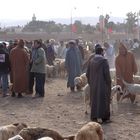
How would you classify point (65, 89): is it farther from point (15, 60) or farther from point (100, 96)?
point (100, 96)

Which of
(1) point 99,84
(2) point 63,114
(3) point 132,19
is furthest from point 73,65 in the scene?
(3) point 132,19

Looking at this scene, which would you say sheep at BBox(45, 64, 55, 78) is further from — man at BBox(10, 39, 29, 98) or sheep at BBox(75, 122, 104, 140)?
sheep at BBox(75, 122, 104, 140)

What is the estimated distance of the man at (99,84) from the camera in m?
10.5

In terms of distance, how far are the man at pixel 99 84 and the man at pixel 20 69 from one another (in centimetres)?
451

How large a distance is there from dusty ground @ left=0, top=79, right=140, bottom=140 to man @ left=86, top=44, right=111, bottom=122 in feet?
1.19

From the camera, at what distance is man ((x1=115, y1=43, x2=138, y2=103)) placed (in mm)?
13023

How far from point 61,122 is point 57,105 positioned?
2.45 meters

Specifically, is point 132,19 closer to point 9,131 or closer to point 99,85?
point 99,85

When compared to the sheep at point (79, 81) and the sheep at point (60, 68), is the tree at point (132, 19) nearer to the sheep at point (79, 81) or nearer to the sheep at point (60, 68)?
the sheep at point (60, 68)

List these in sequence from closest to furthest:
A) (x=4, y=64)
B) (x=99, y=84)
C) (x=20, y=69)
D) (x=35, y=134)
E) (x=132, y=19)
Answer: (x=35, y=134) < (x=99, y=84) < (x=4, y=64) < (x=20, y=69) < (x=132, y=19)

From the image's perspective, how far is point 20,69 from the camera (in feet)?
49.4

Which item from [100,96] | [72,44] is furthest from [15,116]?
[72,44]

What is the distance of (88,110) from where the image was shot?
1234 cm

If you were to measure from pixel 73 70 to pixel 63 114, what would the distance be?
426 cm
